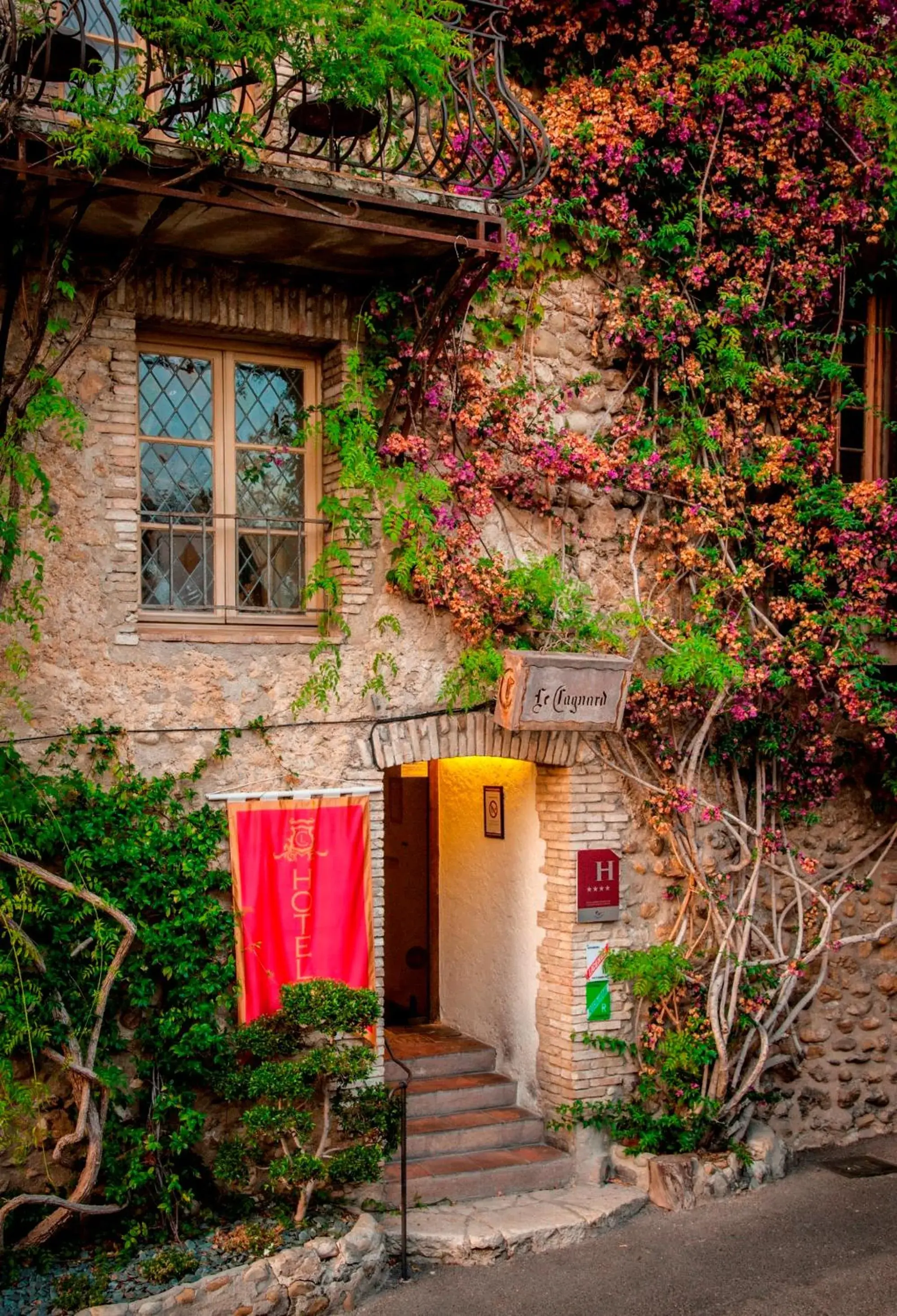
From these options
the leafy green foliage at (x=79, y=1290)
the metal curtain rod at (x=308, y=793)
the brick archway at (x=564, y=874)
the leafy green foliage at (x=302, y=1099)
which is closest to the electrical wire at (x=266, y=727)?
the brick archway at (x=564, y=874)

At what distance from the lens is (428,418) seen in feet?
26.4

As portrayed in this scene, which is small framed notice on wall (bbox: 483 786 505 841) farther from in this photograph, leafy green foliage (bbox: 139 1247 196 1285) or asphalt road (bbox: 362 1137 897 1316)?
leafy green foliage (bbox: 139 1247 196 1285)

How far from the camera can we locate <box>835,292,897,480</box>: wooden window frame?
9.66 meters

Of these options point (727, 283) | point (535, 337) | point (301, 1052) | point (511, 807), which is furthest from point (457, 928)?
point (727, 283)

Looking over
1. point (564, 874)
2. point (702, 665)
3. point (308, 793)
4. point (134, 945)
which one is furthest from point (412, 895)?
point (134, 945)

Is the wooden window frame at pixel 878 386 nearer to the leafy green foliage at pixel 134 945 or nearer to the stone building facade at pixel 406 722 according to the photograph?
the stone building facade at pixel 406 722

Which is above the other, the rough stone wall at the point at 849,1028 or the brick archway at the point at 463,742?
the brick archway at the point at 463,742

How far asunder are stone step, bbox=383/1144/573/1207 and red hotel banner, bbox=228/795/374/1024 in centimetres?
127

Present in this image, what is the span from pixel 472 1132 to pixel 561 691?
3.00 m

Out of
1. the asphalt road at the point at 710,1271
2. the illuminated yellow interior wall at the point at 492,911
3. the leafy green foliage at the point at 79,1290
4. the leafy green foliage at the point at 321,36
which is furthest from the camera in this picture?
the illuminated yellow interior wall at the point at 492,911

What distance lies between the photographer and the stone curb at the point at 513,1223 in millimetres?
7199

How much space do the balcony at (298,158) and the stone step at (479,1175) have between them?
18.1 feet

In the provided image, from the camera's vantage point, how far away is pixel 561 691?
7684 millimetres

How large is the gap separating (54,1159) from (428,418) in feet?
15.6
